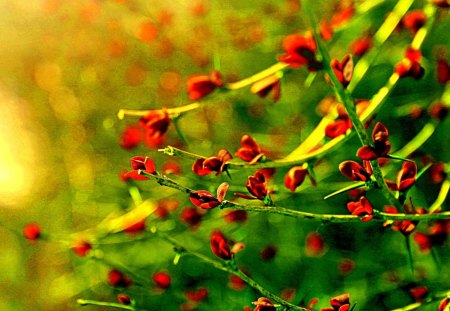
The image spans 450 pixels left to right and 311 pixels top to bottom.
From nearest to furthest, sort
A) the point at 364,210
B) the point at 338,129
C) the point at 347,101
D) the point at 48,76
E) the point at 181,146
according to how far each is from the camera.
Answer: the point at 347,101, the point at 364,210, the point at 338,129, the point at 181,146, the point at 48,76

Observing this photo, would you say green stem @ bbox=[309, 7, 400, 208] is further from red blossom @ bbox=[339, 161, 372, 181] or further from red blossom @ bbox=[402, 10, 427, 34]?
red blossom @ bbox=[402, 10, 427, 34]

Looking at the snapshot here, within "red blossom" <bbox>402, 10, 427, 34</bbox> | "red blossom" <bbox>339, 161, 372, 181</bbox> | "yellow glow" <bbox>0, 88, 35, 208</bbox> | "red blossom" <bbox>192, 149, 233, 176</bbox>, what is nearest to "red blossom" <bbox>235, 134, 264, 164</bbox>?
"red blossom" <bbox>192, 149, 233, 176</bbox>

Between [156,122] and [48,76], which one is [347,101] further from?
[48,76]

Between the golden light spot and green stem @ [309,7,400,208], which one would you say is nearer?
green stem @ [309,7,400,208]

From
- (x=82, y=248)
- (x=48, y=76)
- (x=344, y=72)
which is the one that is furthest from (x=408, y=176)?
(x=48, y=76)

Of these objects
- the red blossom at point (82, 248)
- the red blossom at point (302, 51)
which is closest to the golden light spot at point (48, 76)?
the red blossom at point (82, 248)

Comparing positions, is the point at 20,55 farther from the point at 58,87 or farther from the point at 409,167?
the point at 409,167
